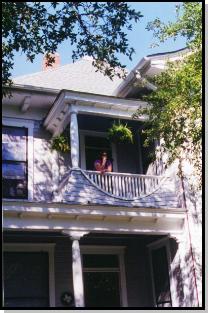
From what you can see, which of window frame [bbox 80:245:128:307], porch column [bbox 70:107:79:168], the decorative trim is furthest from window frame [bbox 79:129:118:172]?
the decorative trim

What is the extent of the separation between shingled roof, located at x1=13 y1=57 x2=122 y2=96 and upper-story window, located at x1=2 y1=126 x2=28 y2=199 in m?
2.27

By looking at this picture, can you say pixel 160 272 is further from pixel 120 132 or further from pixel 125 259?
pixel 120 132

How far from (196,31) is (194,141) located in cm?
197

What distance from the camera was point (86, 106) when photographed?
446 inches

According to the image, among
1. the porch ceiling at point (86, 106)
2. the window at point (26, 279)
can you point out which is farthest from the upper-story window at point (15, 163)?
the window at point (26, 279)

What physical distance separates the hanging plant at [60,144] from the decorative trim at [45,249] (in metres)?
2.34

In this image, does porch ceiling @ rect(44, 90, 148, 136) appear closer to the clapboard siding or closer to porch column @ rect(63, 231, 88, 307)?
the clapboard siding

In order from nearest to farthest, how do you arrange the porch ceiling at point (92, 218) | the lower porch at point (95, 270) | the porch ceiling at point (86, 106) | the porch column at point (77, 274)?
the porch column at point (77, 274) < the porch ceiling at point (92, 218) < the lower porch at point (95, 270) < the porch ceiling at point (86, 106)

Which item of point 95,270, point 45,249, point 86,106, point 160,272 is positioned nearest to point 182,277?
point 160,272

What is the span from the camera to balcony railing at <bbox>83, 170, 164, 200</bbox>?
10992 mm

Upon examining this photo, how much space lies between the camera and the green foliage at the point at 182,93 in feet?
27.0

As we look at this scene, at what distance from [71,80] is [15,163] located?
4.10m

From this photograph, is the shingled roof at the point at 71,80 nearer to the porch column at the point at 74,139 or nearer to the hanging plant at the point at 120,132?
the hanging plant at the point at 120,132

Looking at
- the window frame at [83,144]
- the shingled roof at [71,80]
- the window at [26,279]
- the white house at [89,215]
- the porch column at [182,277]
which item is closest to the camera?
the white house at [89,215]
